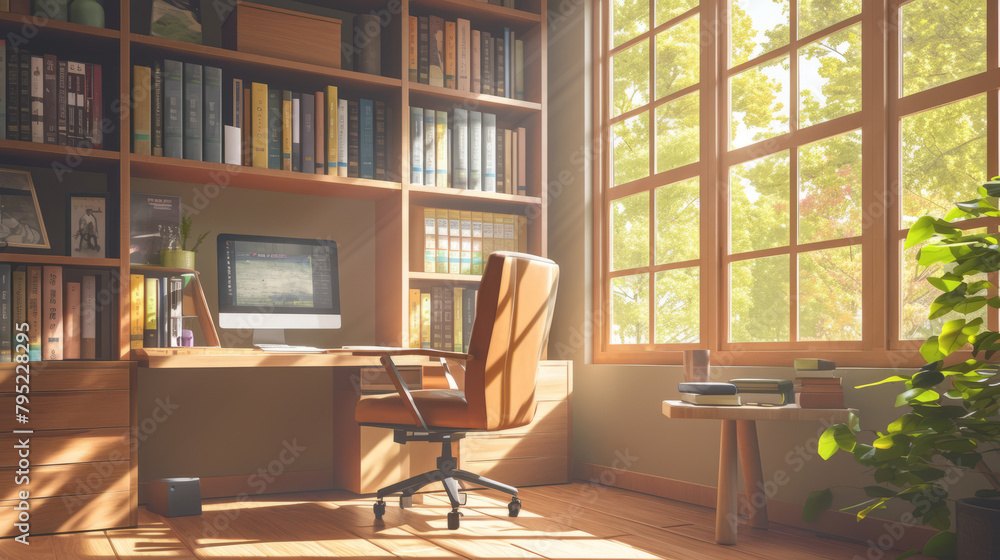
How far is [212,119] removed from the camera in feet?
10.0

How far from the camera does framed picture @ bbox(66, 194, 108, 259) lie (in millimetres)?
2811

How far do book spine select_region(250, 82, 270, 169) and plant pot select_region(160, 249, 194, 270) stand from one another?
465 mm

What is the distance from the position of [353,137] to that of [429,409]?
1353 mm

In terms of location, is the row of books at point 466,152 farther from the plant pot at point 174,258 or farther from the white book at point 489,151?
the plant pot at point 174,258

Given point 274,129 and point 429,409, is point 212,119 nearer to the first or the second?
point 274,129

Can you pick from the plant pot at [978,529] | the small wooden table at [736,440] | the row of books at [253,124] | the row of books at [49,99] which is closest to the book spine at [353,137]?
the row of books at [253,124]

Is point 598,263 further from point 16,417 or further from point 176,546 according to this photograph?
point 16,417

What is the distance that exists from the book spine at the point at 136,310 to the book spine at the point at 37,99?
591mm

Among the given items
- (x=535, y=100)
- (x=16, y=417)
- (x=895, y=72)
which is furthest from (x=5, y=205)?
(x=895, y=72)

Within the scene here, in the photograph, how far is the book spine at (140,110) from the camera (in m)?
2.90

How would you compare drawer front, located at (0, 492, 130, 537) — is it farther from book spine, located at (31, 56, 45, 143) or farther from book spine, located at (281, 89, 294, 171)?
book spine, located at (281, 89, 294, 171)

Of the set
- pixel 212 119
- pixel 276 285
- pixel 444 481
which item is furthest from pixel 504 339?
pixel 212 119

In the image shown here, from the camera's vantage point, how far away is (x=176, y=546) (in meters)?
2.39

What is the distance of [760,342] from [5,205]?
2796 millimetres
